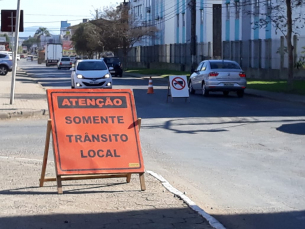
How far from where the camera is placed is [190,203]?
635 cm

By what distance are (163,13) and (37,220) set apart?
62988 millimetres

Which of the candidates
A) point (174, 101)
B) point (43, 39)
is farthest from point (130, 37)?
point (43, 39)

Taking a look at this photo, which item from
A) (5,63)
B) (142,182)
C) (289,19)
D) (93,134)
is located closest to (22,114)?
(93,134)

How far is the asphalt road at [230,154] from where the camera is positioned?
658cm

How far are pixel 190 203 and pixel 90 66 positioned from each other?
2012 cm

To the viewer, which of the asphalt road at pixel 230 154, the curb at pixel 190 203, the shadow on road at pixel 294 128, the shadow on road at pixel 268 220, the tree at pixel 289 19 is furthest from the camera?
the tree at pixel 289 19

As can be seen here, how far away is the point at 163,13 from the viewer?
221 feet

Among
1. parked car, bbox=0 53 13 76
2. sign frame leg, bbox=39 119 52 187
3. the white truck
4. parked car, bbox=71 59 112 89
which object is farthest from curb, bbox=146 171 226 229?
the white truck

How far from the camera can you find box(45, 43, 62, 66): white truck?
75.4m

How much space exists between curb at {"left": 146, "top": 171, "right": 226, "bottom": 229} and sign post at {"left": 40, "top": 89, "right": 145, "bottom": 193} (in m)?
0.38

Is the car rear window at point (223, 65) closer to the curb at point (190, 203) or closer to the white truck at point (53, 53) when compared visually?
the curb at point (190, 203)

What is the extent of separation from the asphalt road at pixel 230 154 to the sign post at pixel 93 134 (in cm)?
89

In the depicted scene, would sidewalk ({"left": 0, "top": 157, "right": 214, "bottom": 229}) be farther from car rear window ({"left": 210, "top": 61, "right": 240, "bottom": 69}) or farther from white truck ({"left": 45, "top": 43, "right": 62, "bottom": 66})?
white truck ({"left": 45, "top": 43, "right": 62, "bottom": 66})

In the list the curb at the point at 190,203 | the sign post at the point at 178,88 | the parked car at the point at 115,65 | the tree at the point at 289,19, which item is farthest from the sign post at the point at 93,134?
the parked car at the point at 115,65
